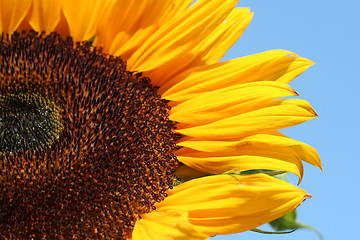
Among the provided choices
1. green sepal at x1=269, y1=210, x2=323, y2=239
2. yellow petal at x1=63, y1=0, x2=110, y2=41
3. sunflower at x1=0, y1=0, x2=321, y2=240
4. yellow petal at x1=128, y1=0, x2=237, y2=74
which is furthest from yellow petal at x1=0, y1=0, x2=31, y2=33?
green sepal at x1=269, y1=210, x2=323, y2=239

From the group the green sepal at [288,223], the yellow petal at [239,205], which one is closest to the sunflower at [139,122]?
the yellow petal at [239,205]

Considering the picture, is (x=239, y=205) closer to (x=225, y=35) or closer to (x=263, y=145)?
(x=263, y=145)

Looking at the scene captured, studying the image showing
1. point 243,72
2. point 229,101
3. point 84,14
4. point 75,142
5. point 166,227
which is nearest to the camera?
point 166,227

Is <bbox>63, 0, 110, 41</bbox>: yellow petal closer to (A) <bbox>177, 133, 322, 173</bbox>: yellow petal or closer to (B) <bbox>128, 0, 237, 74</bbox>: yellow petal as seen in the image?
(B) <bbox>128, 0, 237, 74</bbox>: yellow petal

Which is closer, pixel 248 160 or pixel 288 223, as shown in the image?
pixel 248 160

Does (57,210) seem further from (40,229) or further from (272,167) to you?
(272,167)

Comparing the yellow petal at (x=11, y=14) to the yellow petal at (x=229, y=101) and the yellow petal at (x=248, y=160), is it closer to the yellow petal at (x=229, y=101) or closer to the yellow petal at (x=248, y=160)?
the yellow petal at (x=229, y=101)

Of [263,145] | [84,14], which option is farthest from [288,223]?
[84,14]
